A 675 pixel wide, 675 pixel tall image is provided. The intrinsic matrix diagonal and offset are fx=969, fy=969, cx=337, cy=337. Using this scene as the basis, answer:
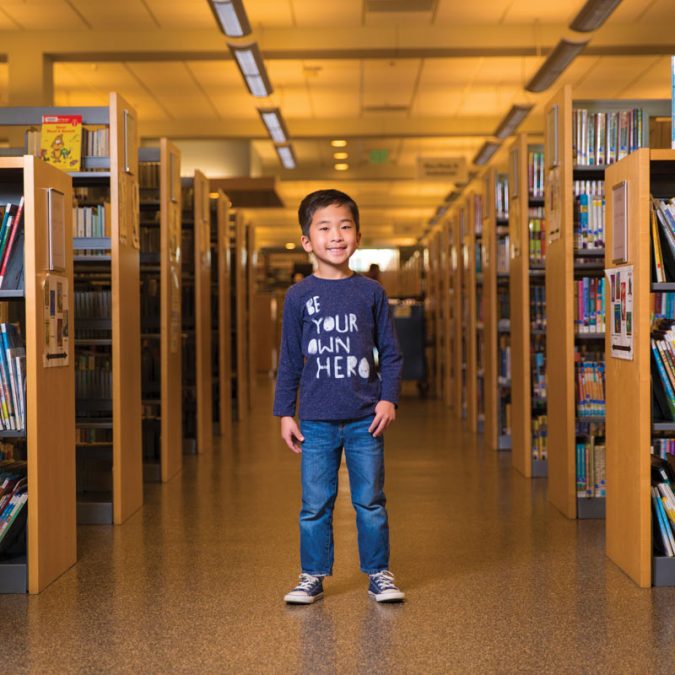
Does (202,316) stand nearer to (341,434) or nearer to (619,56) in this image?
(341,434)

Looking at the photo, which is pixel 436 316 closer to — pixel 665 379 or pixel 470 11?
pixel 470 11

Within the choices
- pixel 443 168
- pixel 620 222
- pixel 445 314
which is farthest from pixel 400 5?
pixel 620 222

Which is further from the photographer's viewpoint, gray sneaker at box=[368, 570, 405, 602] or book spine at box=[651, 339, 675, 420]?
book spine at box=[651, 339, 675, 420]

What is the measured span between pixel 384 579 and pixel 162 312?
3.03 m

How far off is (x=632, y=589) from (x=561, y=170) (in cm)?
227

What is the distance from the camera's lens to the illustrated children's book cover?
15.5 feet

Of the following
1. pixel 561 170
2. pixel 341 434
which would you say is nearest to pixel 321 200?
pixel 341 434

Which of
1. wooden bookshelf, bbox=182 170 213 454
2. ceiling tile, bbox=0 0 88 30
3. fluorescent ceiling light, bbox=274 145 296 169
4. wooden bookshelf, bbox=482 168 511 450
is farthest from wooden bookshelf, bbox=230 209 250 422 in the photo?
fluorescent ceiling light, bbox=274 145 296 169

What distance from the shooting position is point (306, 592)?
3.22 metres

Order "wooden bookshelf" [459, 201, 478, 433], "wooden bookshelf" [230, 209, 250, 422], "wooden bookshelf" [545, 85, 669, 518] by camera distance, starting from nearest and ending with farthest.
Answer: "wooden bookshelf" [545, 85, 669, 518], "wooden bookshelf" [459, 201, 478, 433], "wooden bookshelf" [230, 209, 250, 422]

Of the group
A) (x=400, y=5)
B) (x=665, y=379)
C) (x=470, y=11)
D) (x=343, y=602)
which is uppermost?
(x=470, y=11)

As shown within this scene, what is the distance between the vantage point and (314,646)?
2797mm

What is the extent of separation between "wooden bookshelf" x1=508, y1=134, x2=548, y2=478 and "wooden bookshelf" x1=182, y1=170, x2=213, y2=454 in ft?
7.66

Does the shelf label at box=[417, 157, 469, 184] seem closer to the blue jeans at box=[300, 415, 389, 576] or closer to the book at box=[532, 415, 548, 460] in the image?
the book at box=[532, 415, 548, 460]
